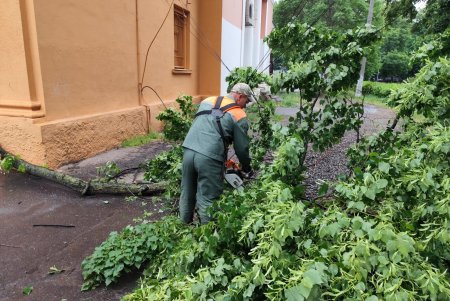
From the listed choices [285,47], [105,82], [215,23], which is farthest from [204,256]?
[215,23]

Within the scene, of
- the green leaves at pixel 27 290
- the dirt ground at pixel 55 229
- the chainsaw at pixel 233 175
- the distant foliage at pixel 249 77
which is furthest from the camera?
the distant foliage at pixel 249 77

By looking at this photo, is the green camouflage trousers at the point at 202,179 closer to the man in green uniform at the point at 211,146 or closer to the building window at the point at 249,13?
the man in green uniform at the point at 211,146

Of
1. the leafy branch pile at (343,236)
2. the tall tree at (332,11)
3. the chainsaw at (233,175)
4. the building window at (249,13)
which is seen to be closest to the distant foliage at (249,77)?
the chainsaw at (233,175)

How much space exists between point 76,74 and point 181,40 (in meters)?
5.33

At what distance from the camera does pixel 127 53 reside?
7.14m

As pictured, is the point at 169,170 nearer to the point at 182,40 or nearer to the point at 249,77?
the point at 249,77

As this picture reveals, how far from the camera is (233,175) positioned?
332 centimetres

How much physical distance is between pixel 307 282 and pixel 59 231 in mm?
3264

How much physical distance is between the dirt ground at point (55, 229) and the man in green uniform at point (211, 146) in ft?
3.29

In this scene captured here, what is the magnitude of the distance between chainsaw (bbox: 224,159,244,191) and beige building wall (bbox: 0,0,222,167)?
124 inches

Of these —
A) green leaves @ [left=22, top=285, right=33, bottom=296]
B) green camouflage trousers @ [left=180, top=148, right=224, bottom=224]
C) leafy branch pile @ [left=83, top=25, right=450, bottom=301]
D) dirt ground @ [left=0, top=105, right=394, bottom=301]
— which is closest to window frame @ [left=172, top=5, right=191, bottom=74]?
dirt ground @ [left=0, top=105, right=394, bottom=301]

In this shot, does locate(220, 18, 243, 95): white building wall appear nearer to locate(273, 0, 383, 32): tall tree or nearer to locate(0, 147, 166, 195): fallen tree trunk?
locate(0, 147, 166, 195): fallen tree trunk

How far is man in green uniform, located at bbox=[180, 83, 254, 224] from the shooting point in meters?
3.10

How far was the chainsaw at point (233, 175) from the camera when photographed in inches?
129
